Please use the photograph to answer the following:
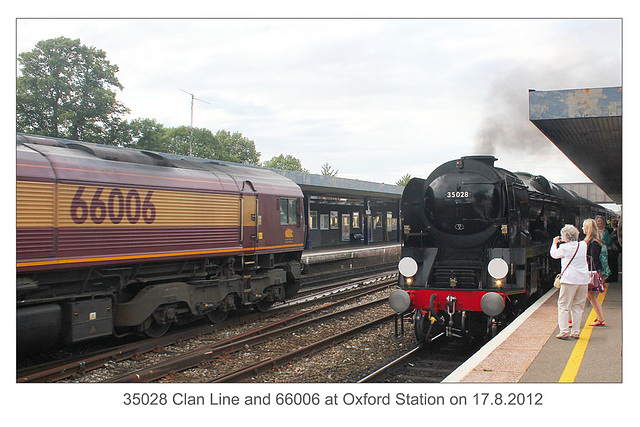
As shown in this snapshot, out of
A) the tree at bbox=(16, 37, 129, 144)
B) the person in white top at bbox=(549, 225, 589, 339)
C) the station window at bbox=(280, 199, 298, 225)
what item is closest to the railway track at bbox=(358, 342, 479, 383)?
the person in white top at bbox=(549, 225, 589, 339)

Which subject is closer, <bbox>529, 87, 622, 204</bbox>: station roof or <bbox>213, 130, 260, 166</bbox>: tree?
<bbox>529, 87, 622, 204</bbox>: station roof

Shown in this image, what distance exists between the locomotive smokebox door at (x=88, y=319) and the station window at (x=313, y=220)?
1716 cm

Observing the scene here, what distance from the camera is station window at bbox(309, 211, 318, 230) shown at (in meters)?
24.8

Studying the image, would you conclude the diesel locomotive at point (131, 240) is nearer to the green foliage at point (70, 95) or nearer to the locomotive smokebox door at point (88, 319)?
the locomotive smokebox door at point (88, 319)

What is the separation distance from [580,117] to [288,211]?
6537mm

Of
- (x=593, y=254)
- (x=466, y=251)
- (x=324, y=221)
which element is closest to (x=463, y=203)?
(x=466, y=251)

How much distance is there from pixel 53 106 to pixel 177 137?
103ft

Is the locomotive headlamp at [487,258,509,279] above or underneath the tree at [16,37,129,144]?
underneath

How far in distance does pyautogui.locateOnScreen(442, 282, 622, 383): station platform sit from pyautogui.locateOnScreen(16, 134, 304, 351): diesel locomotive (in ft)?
17.7

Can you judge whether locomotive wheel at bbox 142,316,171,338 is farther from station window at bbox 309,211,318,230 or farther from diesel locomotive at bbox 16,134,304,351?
station window at bbox 309,211,318,230

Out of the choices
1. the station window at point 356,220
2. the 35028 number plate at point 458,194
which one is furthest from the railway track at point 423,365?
the station window at point 356,220

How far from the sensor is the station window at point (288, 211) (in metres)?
11.9

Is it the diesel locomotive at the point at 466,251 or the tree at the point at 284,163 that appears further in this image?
the tree at the point at 284,163

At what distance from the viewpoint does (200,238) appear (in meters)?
9.34
